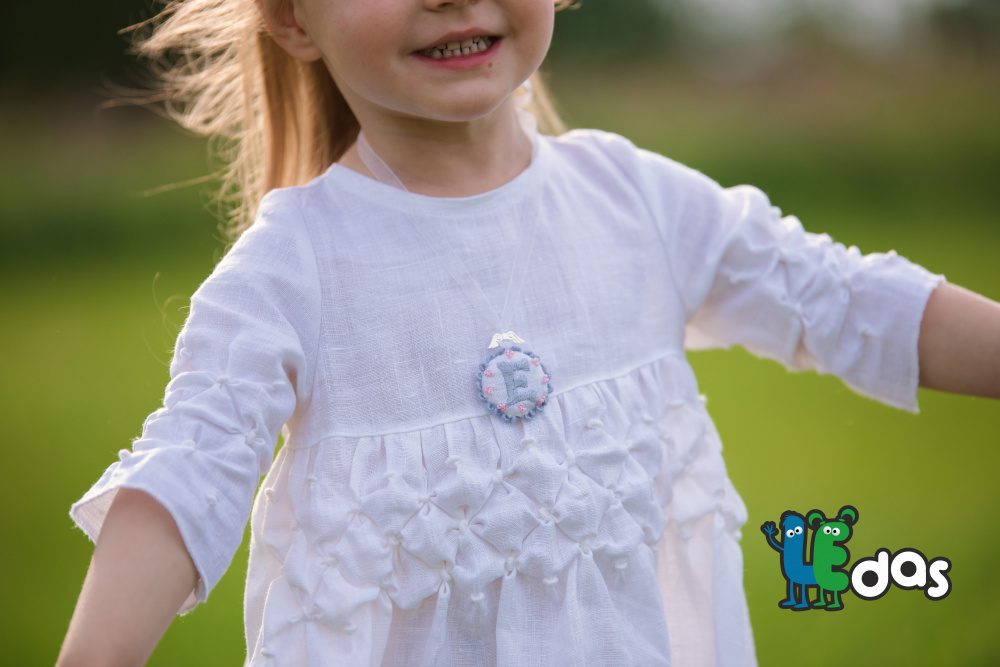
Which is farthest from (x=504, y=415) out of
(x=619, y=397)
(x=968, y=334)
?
(x=968, y=334)

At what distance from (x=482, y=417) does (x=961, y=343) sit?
470 mm

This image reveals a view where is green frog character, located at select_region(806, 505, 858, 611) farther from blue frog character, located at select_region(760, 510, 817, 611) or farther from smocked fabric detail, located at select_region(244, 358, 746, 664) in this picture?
smocked fabric detail, located at select_region(244, 358, 746, 664)

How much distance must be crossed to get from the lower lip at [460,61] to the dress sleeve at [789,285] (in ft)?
0.73

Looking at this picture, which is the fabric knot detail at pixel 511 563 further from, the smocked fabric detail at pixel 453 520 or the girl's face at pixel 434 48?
the girl's face at pixel 434 48

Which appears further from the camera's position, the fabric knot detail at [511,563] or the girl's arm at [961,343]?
the girl's arm at [961,343]

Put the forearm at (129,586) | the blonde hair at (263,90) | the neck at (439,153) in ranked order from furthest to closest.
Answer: the blonde hair at (263,90)
the neck at (439,153)
the forearm at (129,586)

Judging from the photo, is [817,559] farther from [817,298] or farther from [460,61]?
[460,61]

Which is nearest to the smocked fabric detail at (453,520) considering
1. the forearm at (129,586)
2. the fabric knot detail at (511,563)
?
the fabric knot detail at (511,563)

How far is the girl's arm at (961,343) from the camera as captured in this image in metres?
0.91

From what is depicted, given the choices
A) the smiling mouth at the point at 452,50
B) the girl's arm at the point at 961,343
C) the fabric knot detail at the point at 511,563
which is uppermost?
the smiling mouth at the point at 452,50

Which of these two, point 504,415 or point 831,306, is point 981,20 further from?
point 504,415

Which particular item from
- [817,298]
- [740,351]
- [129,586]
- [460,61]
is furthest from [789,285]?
[740,351]

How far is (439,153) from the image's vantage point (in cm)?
91

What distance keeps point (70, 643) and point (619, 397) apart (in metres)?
0.49
